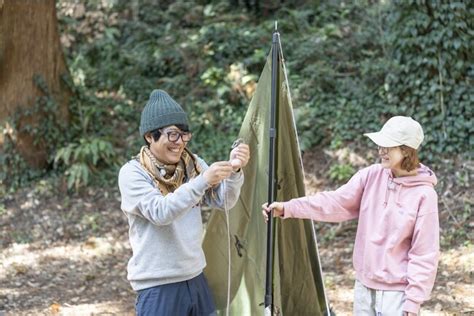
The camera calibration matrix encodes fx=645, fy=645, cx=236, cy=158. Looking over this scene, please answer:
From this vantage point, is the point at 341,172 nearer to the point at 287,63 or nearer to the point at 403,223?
the point at 287,63

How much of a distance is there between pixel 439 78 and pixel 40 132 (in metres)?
5.81

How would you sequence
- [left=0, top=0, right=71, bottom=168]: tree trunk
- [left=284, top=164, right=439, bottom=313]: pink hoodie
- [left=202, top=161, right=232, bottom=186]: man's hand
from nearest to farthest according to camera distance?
[left=202, top=161, right=232, bottom=186]: man's hand < [left=284, top=164, right=439, bottom=313]: pink hoodie < [left=0, top=0, right=71, bottom=168]: tree trunk

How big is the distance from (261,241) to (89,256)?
13.3ft

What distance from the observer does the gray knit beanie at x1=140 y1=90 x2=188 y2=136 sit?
3346 millimetres

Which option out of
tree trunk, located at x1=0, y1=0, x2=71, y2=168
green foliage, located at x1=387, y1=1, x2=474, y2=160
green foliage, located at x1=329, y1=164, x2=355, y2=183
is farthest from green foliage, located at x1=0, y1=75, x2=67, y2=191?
green foliage, located at x1=387, y1=1, x2=474, y2=160

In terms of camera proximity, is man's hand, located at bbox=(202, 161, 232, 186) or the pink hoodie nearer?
man's hand, located at bbox=(202, 161, 232, 186)

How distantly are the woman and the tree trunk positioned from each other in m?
7.09

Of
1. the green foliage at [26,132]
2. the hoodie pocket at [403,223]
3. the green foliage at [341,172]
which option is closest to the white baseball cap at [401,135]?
the hoodie pocket at [403,223]

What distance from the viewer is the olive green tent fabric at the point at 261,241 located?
4137 millimetres

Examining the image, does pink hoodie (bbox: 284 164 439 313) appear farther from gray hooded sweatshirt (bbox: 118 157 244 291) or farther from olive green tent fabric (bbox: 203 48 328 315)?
gray hooded sweatshirt (bbox: 118 157 244 291)

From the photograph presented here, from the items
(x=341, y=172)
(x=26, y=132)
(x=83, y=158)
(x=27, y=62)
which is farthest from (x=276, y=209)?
(x=27, y=62)

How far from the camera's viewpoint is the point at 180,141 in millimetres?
3375

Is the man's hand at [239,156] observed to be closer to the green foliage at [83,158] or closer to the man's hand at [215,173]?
the man's hand at [215,173]

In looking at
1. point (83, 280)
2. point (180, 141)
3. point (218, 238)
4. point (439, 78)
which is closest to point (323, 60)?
point (439, 78)
